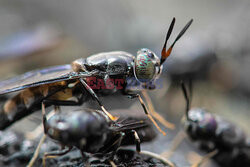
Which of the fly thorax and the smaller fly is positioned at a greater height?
the fly thorax

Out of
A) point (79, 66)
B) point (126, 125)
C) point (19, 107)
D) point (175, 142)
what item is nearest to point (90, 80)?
point (79, 66)

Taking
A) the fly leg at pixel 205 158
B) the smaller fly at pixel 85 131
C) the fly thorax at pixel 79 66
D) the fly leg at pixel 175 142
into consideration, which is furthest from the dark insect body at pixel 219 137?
the smaller fly at pixel 85 131

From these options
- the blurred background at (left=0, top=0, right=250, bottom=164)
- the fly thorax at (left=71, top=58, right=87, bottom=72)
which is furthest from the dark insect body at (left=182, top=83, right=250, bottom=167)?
the fly thorax at (left=71, top=58, right=87, bottom=72)

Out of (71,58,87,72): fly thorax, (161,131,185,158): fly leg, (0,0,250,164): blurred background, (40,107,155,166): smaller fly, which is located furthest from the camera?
(0,0,250,164): blurred background

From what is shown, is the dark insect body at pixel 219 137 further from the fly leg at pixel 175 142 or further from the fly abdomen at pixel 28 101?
the fly abdomen at pixel 28 101

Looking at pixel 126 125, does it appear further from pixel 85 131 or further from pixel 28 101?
pixel 28 101

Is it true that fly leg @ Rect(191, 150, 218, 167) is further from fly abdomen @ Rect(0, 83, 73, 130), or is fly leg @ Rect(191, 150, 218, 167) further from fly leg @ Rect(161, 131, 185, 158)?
fly abdomen @ Rect(0, 83, 73, 130)
